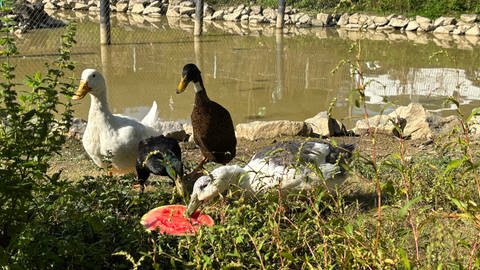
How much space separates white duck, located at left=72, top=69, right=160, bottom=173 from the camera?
16.3 feet

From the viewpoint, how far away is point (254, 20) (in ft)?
66.6

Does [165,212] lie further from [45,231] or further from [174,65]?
[174,65]

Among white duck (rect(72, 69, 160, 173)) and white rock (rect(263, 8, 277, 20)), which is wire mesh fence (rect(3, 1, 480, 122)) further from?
white duck (rect(72, 69, 160, 173))

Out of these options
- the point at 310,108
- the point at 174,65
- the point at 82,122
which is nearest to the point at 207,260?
the point at 82,122

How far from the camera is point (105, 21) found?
13.4 meters

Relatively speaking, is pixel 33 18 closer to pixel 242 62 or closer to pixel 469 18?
pixel 242 62

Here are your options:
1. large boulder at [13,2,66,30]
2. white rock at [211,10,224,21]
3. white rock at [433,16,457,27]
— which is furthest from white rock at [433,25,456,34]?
large boulder at [13,2,66,30]

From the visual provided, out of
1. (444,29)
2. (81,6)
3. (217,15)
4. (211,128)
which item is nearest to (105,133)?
(211,128)

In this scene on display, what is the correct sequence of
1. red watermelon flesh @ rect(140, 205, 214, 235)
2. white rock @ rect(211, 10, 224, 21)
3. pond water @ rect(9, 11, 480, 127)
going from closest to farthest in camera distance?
red watermelon flesh @ rect(140, 205, 214, 235), pond water @ rect(9, 11, 480, 127), white rock @ rect(211, 10, 224, 21)

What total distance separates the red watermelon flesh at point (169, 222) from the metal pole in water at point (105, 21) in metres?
9.70

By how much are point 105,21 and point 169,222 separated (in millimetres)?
10727

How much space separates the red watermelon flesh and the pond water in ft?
13.6

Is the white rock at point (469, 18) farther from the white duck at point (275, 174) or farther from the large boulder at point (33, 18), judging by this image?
the white duck at point (275, 174)

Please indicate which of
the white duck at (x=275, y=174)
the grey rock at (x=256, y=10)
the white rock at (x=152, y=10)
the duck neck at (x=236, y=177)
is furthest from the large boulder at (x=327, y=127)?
the white rock at (x=152, y=10)
